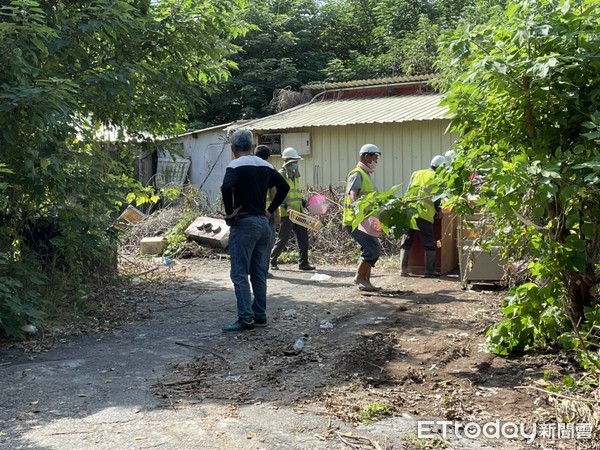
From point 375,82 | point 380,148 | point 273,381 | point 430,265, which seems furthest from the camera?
point 375,82

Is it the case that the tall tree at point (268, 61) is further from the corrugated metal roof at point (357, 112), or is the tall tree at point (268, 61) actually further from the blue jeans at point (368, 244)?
the blue jeans at point (368, 244)

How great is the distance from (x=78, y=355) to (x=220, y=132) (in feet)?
44.4

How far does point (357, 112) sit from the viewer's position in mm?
16344

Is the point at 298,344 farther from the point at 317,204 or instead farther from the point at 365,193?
the point at 317,204

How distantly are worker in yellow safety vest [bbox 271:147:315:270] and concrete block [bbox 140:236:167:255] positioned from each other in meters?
3.35

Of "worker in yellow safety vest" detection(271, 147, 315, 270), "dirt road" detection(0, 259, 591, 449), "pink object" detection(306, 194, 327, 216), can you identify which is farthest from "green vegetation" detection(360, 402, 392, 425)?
"pink object" detection(306, 194, 327, 216)

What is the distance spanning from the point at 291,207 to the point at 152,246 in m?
4.06

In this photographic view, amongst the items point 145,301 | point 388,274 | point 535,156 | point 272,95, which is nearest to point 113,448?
point 535,156

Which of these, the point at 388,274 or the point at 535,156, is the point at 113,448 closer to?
the point at 535,156

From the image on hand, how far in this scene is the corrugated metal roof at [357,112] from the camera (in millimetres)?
14665

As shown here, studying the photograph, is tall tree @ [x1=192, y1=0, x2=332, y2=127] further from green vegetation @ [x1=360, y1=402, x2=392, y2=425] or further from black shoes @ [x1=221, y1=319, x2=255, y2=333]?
green vegetation @ [x1=360, y1=402, x2=392, y2=425]

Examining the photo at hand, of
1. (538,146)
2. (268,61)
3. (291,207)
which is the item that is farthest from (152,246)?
(268,61)

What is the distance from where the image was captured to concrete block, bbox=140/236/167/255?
47.7ft

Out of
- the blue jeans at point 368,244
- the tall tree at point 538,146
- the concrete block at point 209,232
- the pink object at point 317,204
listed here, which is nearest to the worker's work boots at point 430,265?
the blue jeans at point 368,244
